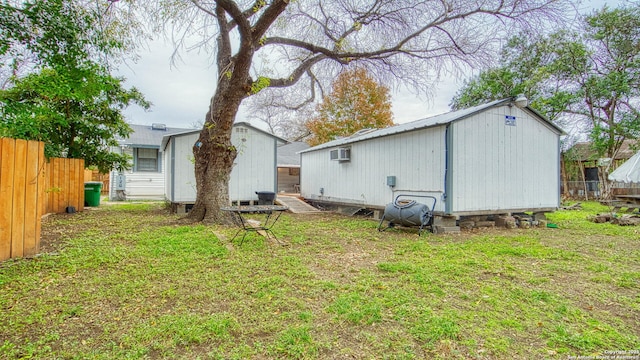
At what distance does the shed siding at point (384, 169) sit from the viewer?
7.61 meters

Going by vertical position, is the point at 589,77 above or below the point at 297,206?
above

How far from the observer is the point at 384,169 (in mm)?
9148

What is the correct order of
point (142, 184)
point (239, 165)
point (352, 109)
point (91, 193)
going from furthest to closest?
1. point (352, 109)
2. point (142, 184)
3. point (91, 193)
4. point (239, 165)

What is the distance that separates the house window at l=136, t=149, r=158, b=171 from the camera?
52.8 feet

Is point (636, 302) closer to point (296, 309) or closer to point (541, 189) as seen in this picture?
point (296, 309)

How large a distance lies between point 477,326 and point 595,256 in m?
4.05

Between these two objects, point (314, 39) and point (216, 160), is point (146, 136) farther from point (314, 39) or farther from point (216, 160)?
point (314, 39)

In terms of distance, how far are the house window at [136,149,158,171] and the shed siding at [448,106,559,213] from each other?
48.1 feet

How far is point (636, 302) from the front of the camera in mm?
3213

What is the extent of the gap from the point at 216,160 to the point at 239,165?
11.8ft

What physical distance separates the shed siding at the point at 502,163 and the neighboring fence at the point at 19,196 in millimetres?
→ 7352

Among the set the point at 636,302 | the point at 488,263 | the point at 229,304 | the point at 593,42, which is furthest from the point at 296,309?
the point at 593,42

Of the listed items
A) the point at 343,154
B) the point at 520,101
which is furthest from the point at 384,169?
the point at 520,101

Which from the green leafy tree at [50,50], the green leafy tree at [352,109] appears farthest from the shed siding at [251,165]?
the green leafy tree at [352,109]
